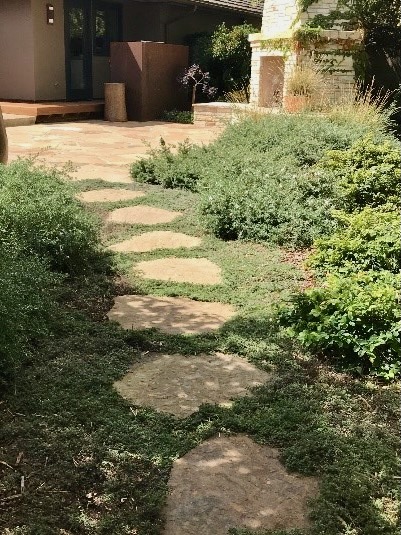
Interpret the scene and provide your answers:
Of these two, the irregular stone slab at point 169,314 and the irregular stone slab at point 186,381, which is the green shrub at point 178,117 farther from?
the irregular stone slab at point 186,381

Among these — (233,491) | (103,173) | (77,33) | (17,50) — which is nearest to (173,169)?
(103,173)

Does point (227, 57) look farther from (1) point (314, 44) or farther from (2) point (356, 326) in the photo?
(2) point (356, 326)

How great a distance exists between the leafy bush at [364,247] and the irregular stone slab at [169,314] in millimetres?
993

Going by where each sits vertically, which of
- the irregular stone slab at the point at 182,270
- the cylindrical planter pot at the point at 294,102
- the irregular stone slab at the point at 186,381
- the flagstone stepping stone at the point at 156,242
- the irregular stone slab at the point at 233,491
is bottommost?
the irregular stone slab at the point at 233,491

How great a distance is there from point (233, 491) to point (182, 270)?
2.59 m

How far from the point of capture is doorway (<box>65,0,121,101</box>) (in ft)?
54.8

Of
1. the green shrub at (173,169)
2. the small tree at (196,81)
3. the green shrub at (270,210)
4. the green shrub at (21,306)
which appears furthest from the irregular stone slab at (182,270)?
the small tree at (196,81)

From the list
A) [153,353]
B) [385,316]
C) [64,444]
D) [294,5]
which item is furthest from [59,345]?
[294,5]

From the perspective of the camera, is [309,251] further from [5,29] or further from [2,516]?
[5,29]

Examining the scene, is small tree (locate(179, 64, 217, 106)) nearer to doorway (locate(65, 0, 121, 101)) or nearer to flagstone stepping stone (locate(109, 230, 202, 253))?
doorway (locate(65, 0, 121, 101))

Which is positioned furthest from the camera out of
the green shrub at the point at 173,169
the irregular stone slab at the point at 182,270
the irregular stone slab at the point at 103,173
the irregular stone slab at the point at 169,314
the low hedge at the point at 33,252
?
the irregular stone slab at the point at 103,173

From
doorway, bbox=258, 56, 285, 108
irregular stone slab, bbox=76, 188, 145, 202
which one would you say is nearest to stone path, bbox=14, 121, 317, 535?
irregular stone slab, bbox=76, 188, 145, 202

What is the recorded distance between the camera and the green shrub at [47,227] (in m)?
4.31

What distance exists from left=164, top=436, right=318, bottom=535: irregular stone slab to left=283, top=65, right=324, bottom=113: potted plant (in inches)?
379
